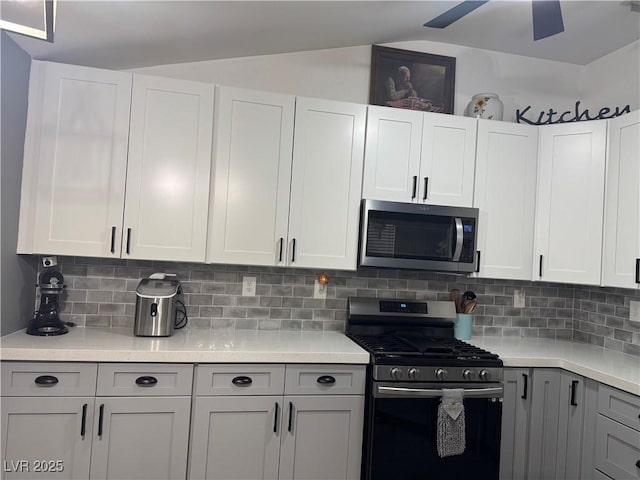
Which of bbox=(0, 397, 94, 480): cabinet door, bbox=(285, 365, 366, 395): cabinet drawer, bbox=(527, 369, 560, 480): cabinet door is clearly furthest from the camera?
bbox=(527, 369, 560, 480): cabinet door

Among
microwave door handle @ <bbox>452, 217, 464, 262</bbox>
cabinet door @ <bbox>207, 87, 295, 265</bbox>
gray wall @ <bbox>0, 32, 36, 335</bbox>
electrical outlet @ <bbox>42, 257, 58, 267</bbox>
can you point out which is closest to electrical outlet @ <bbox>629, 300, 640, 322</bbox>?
microwave door handle @ <bbox>452, 217, 464, 262</bbox>

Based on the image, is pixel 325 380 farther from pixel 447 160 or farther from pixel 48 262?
pixel 48 262

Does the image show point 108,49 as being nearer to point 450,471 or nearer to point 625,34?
point 450,471

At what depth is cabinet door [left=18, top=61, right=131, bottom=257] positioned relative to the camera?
7.56 feet

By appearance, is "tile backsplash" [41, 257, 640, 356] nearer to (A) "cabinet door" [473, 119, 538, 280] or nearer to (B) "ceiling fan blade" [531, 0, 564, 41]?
(A) "cabinet door" [473, 119, 538, 280]

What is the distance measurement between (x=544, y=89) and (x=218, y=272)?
266 centimetres

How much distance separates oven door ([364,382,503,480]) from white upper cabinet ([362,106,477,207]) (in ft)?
3.64

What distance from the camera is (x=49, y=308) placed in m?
2.36

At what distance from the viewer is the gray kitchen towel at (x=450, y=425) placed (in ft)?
7.25

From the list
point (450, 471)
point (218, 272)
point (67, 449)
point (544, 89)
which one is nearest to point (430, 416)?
point (450, 471)

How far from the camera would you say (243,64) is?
111 inches

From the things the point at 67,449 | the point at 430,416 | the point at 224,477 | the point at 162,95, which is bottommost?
the point at 224,477

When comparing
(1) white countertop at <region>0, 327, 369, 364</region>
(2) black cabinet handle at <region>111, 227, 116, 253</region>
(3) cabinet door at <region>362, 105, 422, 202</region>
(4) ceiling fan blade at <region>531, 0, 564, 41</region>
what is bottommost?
(1) white countertop at <region>0, 327, 369, 364</region>

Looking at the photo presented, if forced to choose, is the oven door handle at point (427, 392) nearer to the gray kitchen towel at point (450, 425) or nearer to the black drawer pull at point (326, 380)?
the gray kitchen towel at point (450, 425)
